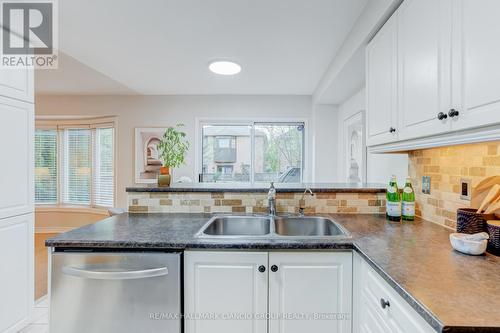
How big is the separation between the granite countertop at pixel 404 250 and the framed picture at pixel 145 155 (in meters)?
2.76

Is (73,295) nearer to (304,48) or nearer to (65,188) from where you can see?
(304,48)

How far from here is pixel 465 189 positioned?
4.40 ft

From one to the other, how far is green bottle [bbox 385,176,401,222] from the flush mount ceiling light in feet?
6.90

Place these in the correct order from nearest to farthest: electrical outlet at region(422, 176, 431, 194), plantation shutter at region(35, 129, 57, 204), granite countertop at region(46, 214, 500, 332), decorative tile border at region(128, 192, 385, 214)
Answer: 1. granite countertop at region(46, 214, 500, 332)
2. electrical outlet at region(422, 176, 431, 194)
3. decorative tile border at region(128, 192, 385, 214)
4. plantation shutter at region(35, 129, 57, 204)

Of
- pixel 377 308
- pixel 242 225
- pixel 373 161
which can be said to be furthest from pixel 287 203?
pixel 373 161

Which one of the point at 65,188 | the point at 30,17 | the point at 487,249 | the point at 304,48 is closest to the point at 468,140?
the point at 487,249

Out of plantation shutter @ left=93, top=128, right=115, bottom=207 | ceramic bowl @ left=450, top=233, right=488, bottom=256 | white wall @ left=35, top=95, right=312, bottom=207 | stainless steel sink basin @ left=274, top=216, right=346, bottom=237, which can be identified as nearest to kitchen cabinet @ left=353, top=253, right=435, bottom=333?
ceramic bowl @ left=450, top=233, right=488, bottom=256

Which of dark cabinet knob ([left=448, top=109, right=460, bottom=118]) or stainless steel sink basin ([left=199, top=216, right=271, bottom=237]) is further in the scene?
stainless steel sink basin ([left=199, top=216, right=271, bottom=237])

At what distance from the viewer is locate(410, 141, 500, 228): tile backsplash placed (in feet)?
4.01

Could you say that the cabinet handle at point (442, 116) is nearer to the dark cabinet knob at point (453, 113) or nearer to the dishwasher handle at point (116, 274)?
the dark cabinet knob at point (453, 113)

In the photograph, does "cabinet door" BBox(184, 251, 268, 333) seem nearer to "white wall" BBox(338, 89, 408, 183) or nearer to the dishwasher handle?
the dishwasher handle

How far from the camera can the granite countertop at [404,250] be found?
0.69m

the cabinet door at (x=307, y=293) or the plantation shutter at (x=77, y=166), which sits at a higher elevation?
the plantation shutter at (x=77, y=166)

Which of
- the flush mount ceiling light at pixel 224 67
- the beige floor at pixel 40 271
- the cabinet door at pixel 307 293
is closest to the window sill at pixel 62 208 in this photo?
the beige floor at pixel 40 271
